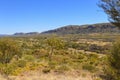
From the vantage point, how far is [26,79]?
17.7 metres

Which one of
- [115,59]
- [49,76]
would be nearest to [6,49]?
[49,76]

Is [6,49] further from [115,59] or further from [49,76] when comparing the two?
[115,59]

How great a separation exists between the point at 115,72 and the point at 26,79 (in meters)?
6.27

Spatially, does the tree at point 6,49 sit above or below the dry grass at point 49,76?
above

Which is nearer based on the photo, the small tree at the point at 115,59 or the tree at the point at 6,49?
the small tree at the point at 115,59

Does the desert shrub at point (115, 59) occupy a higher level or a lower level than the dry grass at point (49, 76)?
higher

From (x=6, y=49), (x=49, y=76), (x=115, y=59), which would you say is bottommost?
(x=49, y=76)

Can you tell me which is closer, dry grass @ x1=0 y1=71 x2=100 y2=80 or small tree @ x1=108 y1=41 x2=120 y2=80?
small tree @ x1=108 y1=41 x2=120 y2=80

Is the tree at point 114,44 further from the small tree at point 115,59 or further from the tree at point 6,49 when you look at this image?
the tree at point 6,49

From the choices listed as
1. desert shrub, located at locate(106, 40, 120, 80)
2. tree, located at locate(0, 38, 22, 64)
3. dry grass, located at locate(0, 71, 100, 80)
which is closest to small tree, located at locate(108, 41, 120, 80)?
desert shrub, located at locate(106, 40, 120, 80)

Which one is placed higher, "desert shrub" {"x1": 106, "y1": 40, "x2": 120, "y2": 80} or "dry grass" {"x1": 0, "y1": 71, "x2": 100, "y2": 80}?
"desert shrub" {"x1": 106, "y1": 40, "x2": 120, "y2": 80}

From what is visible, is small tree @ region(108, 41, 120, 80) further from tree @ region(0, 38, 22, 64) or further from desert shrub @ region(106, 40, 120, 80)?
tree @ region(0, 38, 22, 64)

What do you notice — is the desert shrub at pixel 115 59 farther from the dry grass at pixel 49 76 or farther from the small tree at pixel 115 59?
the dry grass at pixel 49 76

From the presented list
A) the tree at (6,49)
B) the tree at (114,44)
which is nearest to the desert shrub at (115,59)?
the tree at (114,44)
